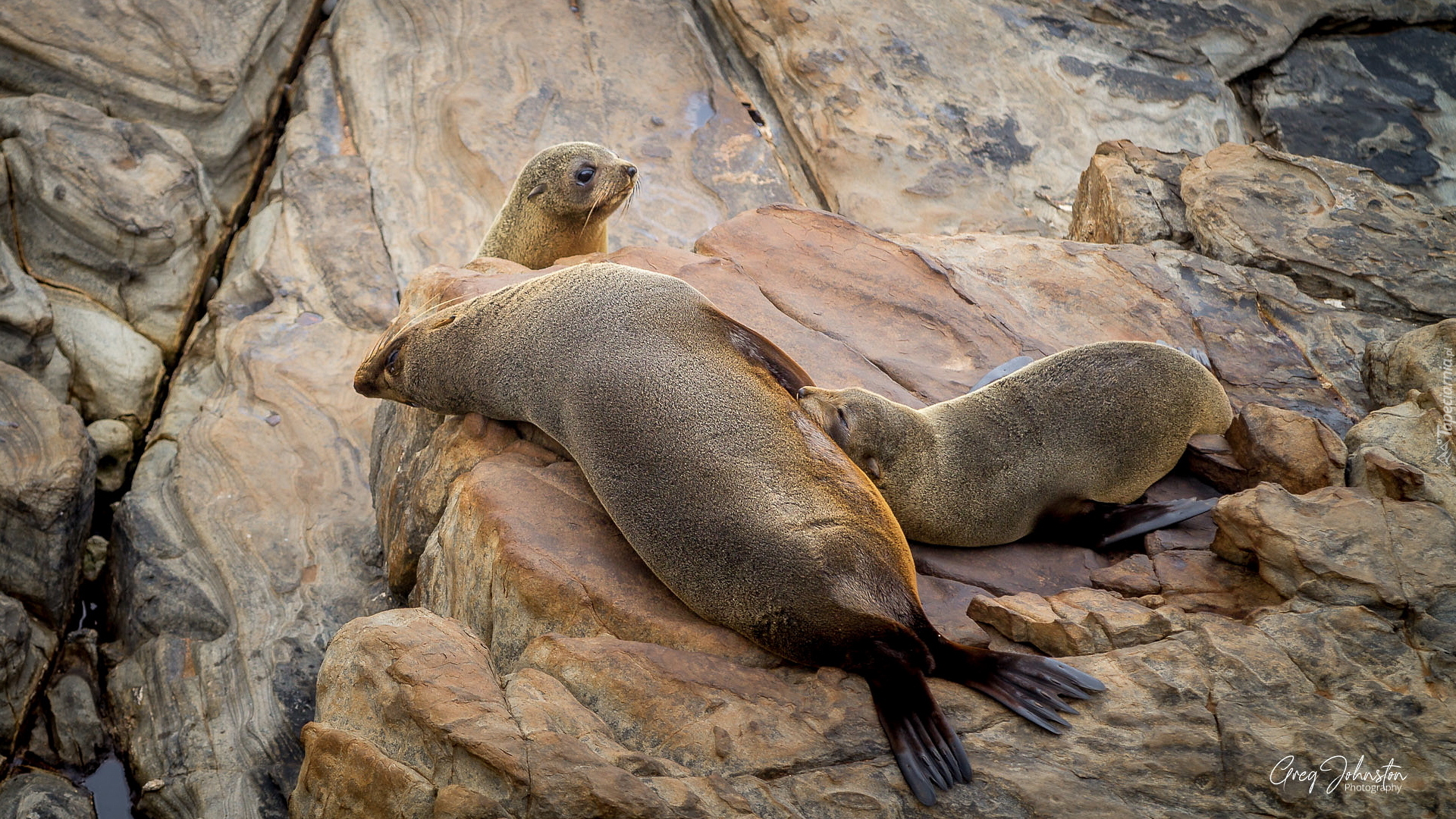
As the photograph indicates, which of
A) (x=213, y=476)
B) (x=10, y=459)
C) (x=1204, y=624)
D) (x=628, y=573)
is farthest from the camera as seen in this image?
(x=213, y=476)

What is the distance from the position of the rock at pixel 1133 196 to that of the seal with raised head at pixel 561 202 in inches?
136

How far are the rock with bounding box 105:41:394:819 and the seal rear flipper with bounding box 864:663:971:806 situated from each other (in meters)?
3.27

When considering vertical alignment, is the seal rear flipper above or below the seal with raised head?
below

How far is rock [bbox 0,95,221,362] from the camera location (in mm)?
7934

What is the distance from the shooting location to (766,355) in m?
5.05

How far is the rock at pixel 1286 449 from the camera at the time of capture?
4.95 metres

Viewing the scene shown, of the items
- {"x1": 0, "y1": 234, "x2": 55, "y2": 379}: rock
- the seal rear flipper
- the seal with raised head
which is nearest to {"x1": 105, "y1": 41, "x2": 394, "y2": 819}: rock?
{"x1": 0, "y1": 234, "x2": 55, "y2": 379}: rock

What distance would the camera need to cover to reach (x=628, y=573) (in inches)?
180

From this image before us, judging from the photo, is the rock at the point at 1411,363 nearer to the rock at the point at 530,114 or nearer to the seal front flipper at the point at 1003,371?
the seal front flipper at the point at 1003,371

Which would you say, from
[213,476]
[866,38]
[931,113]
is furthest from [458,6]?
[213,476]

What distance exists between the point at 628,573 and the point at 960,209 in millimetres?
6518

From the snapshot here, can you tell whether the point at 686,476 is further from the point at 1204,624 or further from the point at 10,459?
the point at 10,459

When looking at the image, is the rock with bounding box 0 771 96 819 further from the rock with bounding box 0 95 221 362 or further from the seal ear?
the seal ear

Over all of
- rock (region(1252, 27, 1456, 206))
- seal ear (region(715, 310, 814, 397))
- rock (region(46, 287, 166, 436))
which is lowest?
rock (region(46, 287, 166, 436))
